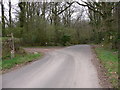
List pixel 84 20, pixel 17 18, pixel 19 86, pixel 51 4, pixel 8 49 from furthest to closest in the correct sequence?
1. pixel 84 20
2. pixel 51 4
3. pixel 17 18
4. pixel 8 49
5. pixel 19 86

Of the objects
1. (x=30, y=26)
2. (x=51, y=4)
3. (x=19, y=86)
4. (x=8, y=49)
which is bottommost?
(x=19, y=86)

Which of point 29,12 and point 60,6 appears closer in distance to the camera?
point 29,12

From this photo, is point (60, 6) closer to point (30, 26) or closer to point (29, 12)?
point (29, 12)

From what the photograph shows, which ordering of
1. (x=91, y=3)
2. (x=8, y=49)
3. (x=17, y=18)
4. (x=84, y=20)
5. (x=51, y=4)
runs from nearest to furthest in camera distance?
1. (x=8, y=49)
2. (x=91, y=3)
3. (x=17, y=18)
4. (x=51, y=4)
5. (x=84, y=20)

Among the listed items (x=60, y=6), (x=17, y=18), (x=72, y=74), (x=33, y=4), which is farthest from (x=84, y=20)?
(x=72, y=74)

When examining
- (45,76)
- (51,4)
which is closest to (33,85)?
(45,76)

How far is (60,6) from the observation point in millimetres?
33906

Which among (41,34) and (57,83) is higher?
(41,34)

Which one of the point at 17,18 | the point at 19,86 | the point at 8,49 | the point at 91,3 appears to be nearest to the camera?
the point at 19,86

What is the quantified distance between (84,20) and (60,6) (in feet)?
41.6

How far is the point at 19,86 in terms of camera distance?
6012 mm

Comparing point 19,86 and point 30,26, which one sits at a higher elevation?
point 30,26

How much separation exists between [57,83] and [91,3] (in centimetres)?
2157

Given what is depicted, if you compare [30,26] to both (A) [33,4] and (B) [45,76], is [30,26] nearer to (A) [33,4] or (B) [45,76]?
(A) [33,4]
